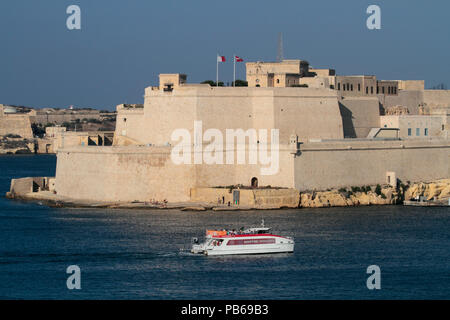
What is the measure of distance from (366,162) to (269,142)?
473cm

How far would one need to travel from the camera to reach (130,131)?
57.2 m

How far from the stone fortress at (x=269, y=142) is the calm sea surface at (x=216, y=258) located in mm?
2317

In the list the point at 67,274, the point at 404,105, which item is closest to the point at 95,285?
the point at 67,274

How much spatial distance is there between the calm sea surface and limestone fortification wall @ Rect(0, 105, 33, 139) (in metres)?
72.8

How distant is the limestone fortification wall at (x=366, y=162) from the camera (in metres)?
51.2

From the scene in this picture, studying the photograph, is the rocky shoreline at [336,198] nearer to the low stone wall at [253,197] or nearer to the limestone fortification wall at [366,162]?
the low stone wall at [253,197]

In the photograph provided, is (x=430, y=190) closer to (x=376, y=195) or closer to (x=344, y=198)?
(x=376, y=195)

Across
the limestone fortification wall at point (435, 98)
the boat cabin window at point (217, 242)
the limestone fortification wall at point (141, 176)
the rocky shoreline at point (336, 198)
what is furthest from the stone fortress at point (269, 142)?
the boat cabin window at point (217, 242)

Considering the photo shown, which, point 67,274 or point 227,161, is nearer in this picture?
point 67,274

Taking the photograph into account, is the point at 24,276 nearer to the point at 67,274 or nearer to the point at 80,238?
the point at 67,274

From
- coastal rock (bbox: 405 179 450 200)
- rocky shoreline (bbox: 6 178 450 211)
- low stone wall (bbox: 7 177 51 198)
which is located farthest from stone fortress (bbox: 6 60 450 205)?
low stone wall (bbox: 7 177 51 198)

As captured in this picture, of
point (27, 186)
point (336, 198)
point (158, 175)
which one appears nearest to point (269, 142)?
point (336, 198)

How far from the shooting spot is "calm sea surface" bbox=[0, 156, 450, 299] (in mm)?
33625
